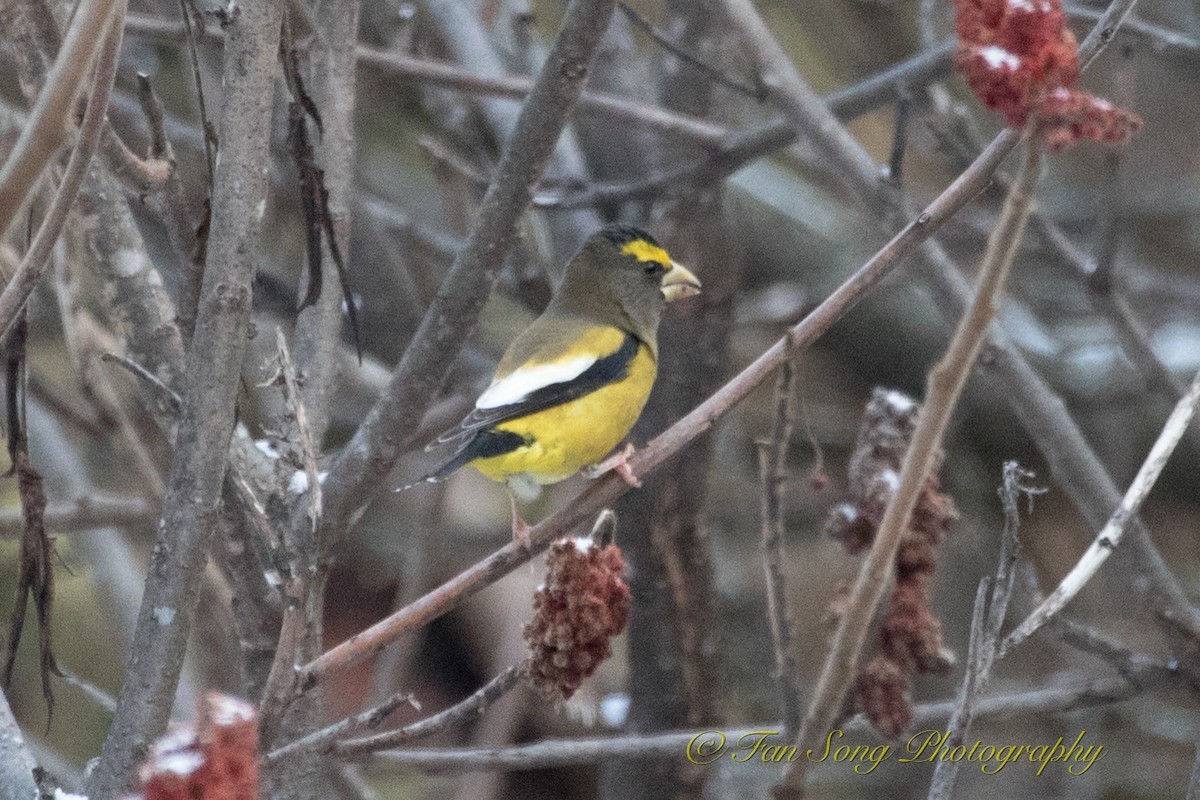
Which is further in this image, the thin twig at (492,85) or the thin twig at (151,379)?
the thin twig at (492,85)

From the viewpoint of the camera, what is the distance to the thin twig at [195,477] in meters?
1.72

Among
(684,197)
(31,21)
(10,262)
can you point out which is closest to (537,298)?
(684,197)

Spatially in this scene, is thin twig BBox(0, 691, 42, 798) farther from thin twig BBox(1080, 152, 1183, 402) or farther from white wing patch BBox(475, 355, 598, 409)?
thin twig BBox(1080, 152, 1183, 402)

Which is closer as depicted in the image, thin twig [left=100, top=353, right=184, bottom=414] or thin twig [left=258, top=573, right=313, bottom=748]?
thin twig [left=258, top=573, right=313, bottom=748]

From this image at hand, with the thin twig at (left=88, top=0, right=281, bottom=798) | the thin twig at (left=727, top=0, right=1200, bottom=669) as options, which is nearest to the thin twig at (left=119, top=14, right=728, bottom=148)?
the thin twig at (left=727, top=0, right=1200, bottom=669)

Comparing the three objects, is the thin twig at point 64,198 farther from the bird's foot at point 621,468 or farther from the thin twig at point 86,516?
the thin twig at point 86,516

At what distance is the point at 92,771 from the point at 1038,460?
14.8 ft

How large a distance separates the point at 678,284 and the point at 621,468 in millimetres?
1507

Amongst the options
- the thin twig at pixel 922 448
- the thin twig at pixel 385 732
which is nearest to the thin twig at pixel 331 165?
the thin twig at pixel 385 732

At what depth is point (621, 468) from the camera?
2.31 metres

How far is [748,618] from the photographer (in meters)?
5.94

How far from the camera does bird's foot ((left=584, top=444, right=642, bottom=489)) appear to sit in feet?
7.20

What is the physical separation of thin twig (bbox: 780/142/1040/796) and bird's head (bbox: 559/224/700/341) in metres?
2.45

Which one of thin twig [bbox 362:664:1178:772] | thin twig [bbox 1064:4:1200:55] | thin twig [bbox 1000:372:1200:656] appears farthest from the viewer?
thin twig [bbox 1064:4:1200:55]
